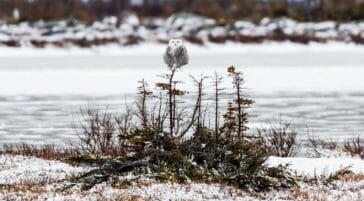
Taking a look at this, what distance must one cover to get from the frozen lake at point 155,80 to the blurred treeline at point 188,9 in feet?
64.0

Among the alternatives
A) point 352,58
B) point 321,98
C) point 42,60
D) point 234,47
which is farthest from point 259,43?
point 321,98

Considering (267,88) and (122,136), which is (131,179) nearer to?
(122,136)

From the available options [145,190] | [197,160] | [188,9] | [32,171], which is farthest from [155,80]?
[188,9]

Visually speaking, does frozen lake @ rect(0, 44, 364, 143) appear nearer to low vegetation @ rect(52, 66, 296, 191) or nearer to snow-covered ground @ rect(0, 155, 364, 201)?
low vegetation @ rect(52, 66, 296, 191)

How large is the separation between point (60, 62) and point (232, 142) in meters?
24.3

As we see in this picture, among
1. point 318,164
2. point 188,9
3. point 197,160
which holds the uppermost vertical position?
point 188,9

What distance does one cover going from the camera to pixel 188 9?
75375 mm

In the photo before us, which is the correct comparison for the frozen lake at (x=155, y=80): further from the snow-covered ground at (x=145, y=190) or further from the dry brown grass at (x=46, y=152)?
the snow-covered ground at (x=145, y=190)

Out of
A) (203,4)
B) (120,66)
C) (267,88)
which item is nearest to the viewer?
(267,88)

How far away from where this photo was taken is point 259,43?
4531 cm

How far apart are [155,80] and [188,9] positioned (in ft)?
158

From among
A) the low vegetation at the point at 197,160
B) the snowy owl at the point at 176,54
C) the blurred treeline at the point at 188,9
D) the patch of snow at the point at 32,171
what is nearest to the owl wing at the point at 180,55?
the snowy owl at the point at 176,54

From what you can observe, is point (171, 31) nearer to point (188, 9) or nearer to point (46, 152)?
point (188, 9)

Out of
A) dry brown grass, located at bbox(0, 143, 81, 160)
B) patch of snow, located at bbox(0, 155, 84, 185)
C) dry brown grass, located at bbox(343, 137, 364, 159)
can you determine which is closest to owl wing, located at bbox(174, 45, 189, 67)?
patch of snow, located at bbox(0, 155, 84, 185)
